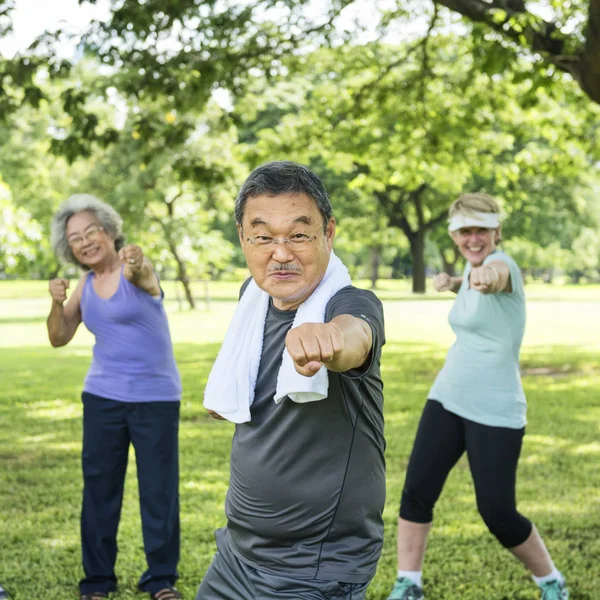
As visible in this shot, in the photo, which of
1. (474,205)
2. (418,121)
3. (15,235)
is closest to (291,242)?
(474,205)

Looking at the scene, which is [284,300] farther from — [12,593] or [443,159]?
[443,159]

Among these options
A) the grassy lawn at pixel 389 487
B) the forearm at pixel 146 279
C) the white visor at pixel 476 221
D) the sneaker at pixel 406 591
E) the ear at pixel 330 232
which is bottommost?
the grassy lawn at pixel 389 487

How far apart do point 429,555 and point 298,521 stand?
339cm

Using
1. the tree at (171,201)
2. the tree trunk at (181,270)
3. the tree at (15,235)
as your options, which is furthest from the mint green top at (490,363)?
the tree at (15,235)

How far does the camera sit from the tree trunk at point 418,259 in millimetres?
45531

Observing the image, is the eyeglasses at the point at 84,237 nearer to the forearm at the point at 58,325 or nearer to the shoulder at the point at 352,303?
the forearm at the point at 58,325

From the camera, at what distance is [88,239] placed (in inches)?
186

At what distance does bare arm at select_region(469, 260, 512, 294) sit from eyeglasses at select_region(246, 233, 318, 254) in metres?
1.97

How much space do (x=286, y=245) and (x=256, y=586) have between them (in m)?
0.96

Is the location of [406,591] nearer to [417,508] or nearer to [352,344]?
[417,508]

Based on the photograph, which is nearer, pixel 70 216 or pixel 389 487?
pixel 70 216

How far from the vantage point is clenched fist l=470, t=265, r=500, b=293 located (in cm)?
423

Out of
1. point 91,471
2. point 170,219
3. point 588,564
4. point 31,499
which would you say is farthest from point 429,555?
point 170,219

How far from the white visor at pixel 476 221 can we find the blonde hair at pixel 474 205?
0.05 ft
